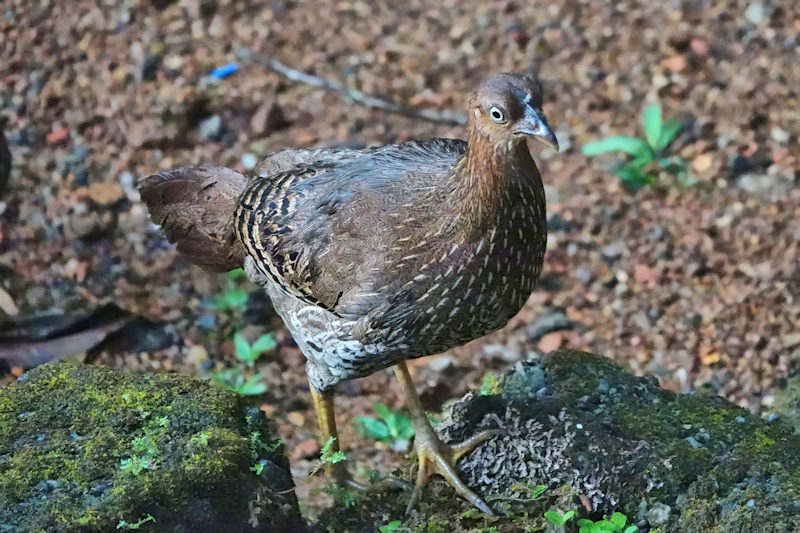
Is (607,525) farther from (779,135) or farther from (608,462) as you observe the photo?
(779,135)

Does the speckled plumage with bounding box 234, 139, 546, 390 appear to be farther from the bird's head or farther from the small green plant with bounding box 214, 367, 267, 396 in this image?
the small green plant with bounding box 214, 367, 267, 396

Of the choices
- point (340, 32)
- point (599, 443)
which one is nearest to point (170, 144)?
point (340, 32)

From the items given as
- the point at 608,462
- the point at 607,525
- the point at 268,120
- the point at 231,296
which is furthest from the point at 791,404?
the point at 268,120

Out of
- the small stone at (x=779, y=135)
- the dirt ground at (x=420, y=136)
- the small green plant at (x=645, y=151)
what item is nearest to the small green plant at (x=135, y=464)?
the dirt ground at (x=420, y=136)

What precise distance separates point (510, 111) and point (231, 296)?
2.86 m

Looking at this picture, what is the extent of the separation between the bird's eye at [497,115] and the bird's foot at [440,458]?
1155 millimetres

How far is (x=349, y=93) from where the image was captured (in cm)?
663

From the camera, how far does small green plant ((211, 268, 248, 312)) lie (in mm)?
5266

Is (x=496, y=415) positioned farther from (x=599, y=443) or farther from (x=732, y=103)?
(x=732, y=103)

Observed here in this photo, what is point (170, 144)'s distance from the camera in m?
6.25

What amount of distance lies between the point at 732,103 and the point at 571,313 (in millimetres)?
2000

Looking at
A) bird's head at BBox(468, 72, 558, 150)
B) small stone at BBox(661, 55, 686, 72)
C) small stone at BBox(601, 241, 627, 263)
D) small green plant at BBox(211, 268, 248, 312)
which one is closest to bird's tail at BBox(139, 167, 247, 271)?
small green plant at BBox(211, 268, 248, 312)

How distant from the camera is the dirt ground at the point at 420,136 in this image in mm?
5004

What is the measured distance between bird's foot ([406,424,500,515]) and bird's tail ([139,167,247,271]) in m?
1.12
